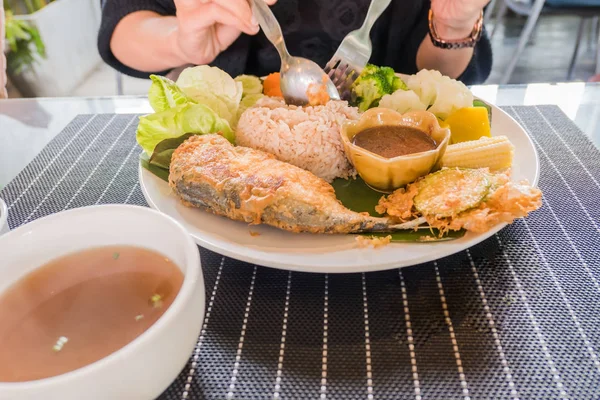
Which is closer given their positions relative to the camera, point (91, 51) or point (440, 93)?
point (440, 93)

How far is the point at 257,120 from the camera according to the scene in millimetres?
1741

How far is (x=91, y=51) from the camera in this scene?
5527 mm

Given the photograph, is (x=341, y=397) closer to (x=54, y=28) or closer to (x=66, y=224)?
(x=66, y=224)

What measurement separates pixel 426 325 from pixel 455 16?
61.8 inches

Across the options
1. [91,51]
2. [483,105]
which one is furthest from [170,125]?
[91,51]

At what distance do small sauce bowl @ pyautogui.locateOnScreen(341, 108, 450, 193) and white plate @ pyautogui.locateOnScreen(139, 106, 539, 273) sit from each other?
270 millimetres

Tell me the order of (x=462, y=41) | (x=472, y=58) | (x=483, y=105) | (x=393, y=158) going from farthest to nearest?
(x=472, y=58)
(x=462, y=41)
(x=483, y=105)
(x=393, y=158)

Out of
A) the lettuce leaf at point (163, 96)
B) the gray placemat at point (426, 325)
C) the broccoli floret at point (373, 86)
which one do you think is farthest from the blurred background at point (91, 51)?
the gray placemat at point (426, 325)

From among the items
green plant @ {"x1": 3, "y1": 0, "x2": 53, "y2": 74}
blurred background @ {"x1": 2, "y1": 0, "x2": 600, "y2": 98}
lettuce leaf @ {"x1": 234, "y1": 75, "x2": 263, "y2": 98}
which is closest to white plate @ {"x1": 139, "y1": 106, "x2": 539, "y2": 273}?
lettuce leaf @ {"x1": 234, "y1": 75, "x2": 263, "y2": 98}

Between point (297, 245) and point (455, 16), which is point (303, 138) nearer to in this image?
point (297, 245)

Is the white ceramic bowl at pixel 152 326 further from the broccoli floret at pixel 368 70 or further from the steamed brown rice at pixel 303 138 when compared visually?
the broccoli floret at pixel 368 70

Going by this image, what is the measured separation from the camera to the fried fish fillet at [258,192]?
1.26m

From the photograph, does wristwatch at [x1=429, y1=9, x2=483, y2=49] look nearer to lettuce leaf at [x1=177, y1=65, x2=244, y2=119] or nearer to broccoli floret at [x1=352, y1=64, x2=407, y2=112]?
broccoli floret at [x1=352, y1=64, x2=407, y2=112]

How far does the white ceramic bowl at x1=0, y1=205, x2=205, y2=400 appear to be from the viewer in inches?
26.0
